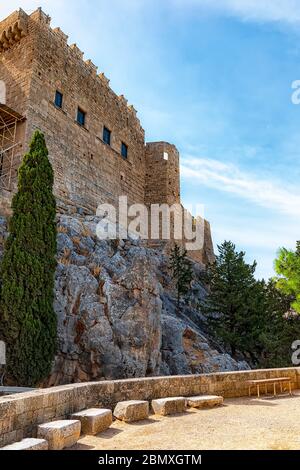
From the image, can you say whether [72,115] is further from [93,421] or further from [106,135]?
[93,421]

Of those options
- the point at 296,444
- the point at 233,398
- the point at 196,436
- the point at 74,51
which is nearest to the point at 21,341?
the point at 233,398

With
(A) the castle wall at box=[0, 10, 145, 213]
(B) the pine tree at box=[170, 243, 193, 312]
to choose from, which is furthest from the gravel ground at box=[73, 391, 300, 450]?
(B) the pine tree at box=[170, 243, 193, 312]

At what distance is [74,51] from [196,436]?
20.7m

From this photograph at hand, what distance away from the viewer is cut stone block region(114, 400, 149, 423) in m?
5.26

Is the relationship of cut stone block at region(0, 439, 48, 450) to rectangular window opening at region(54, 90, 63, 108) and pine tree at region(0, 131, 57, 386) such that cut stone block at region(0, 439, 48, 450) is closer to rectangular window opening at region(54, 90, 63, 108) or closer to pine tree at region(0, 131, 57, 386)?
pine tree at region(0, 131, 57, 386)

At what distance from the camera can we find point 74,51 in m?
20.1

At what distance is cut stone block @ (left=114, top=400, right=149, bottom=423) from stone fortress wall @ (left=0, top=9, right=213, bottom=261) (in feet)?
35.7

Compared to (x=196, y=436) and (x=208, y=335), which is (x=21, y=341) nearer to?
(x=196, y=436)

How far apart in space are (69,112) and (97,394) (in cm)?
1640

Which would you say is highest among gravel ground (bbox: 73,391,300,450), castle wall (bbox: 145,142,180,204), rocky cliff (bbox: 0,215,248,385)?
castle wall (bbox: 145,142,180,204)

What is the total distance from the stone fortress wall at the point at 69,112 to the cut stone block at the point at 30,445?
38.8ft

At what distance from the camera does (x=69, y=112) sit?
1897 cm

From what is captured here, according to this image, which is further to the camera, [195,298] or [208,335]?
[195,298]

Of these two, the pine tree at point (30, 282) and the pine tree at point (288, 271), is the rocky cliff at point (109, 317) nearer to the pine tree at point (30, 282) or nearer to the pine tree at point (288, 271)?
the pine tree at point (30, 282)
